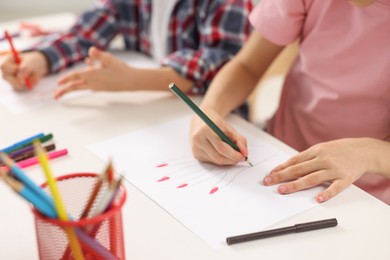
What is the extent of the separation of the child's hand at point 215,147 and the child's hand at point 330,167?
6cm

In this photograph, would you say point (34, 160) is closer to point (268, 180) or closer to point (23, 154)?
point (23, 154)

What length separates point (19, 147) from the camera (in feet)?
2.70

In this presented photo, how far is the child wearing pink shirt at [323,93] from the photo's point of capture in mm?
760

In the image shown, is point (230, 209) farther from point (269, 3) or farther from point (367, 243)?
point (269, 3)

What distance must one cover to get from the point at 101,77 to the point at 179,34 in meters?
0.25

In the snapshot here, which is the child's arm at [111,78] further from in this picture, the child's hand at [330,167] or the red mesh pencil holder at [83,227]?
the red mesh pencil holder at [83,227]

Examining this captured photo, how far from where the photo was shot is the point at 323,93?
945 millimetres

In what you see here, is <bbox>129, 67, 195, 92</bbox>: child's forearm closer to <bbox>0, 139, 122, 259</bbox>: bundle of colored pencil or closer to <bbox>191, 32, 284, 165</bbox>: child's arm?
<bbox>191, 32, 284, 165</bbox>: child's arm

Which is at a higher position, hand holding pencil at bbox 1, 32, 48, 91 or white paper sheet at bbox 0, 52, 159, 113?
hand holding pencil at bbox 1, 32, 48, 91

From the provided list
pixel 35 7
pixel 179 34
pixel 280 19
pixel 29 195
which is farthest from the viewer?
pixel 35 7

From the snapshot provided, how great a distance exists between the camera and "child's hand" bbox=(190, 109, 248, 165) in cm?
77

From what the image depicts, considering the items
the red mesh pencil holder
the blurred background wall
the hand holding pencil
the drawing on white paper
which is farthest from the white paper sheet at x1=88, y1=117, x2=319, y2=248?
the blurred background wall

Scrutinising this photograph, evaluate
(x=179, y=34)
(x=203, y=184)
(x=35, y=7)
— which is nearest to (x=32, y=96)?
(x=179, y=34)

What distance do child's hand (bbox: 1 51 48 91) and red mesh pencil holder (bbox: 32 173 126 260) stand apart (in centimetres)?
55
